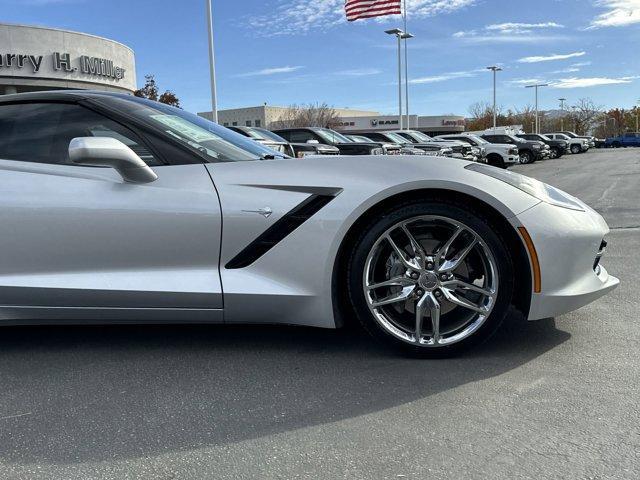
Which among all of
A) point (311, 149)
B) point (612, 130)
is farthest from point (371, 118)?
point (311, 149)

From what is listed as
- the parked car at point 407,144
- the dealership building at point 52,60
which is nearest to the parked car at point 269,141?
the parked car at point 407,144

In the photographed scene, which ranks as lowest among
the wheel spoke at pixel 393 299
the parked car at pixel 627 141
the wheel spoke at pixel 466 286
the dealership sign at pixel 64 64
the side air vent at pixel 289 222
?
the wheel spoke at pixel 393 299

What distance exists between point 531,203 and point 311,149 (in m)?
12.1

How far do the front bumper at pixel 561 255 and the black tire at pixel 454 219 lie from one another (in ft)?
Result: 0.46

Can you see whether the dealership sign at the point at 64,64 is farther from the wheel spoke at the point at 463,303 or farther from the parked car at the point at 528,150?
the wheel spoke at the point at 463,303

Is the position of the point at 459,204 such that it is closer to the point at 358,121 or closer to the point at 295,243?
the point at 295,243

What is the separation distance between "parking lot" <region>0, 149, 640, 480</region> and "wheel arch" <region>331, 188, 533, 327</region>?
35 cm

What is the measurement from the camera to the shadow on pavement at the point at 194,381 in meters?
2.33

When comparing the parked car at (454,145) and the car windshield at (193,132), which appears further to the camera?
the parked car at (454,145)

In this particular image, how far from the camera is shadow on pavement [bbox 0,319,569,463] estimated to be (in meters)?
2.33

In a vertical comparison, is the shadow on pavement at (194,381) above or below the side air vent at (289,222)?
below

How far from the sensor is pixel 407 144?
21406mm

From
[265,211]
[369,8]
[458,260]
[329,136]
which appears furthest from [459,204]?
[369,8]

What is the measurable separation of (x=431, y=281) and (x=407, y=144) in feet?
62.6
